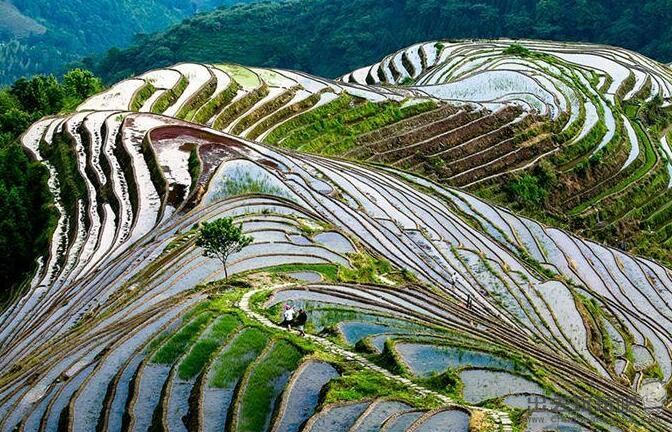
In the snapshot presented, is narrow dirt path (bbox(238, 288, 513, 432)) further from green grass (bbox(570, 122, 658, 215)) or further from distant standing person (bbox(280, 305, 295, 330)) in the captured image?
green grass (bbox(570, 122, 658, 215))

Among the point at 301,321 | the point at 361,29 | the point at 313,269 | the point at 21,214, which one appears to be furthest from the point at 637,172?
the point at 361,29

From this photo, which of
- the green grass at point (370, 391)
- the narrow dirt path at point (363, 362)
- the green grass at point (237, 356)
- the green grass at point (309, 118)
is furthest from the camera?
the green grass at point (309, 118)

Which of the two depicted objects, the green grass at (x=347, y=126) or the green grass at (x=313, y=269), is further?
the green grass at (x=347, y=126)

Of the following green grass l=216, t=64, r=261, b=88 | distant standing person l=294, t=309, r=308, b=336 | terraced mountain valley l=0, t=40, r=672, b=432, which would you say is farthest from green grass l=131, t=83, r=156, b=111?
distant standing person l=294, t=309, r=308, b=336

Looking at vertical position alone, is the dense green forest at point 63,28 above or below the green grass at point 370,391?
above

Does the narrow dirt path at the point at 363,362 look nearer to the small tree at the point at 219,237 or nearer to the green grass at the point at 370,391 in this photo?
the green grass at the point at 370,391

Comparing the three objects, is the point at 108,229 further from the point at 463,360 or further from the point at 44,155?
the point at 463,360

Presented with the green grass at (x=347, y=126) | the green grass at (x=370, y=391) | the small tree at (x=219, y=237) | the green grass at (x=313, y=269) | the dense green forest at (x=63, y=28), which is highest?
the dense green forest at (x=63, y=28)

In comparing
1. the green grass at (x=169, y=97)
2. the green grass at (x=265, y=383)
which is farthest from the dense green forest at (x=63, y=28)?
the green grass at (x=265, y=383)

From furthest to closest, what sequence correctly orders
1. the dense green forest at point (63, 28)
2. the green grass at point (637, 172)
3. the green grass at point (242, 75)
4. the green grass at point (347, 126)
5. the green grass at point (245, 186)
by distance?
the dense green forest at point (63, 28), the green grass at point (242, 75), the green grass at point (637, 172), the green grass at point (347, 126), the green grass at point (245, 186)
